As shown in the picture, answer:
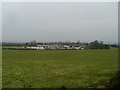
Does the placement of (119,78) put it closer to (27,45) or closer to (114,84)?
(114,84)

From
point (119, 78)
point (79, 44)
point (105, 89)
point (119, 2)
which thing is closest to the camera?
point (105, 89)

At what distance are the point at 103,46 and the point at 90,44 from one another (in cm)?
661

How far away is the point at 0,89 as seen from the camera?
1064cm

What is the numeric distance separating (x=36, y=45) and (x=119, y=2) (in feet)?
281

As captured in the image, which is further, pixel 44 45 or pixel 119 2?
pixel 44 45

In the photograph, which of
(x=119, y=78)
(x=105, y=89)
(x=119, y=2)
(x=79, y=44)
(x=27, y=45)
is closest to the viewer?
(x=105, y=89)

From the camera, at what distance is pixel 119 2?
12.3m

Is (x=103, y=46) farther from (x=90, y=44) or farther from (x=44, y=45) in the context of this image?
(x=44, y=45)

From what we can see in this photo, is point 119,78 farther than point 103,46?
No

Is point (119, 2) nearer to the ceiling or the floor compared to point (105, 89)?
nearer to the ceiling

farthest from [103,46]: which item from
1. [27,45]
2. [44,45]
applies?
[27,45]

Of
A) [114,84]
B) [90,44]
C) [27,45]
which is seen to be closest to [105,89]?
[114,84]

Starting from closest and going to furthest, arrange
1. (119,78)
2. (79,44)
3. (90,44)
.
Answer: (119,78) < (90,44) < (79,44)

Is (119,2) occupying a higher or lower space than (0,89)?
higher
